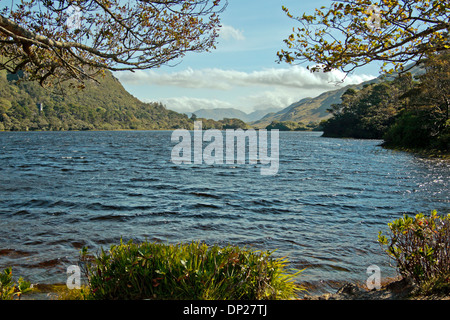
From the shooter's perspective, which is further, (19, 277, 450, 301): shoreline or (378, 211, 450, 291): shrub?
(378, 211, 450, 291): shrub

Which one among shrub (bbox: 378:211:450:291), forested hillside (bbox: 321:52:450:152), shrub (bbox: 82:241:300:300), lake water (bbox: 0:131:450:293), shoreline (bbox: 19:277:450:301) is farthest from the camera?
forested hillside (bbox: 321:52:450:152)

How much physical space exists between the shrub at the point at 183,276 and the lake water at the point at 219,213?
3.71 metres

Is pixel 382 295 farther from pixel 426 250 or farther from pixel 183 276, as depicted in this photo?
pixel 183 276

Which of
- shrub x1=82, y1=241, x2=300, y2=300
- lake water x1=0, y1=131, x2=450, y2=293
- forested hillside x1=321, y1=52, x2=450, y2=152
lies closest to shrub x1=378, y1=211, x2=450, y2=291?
shrub x1=82, y1=241, x2=300, y2=300

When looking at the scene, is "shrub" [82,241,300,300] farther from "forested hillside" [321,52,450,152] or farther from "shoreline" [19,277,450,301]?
"forested hillside" [321,52,450,152]

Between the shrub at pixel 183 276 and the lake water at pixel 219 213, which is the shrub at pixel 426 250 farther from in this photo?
the lake water at pixel 219 213

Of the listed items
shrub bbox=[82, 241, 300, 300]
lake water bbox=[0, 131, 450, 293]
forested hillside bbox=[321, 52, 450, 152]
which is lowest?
lake water bbox=[0, 131, 450, 293]

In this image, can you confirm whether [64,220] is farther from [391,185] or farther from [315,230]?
[391,185]

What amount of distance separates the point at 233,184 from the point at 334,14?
19.5 meters

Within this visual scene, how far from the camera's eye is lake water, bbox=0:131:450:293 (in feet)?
36.0

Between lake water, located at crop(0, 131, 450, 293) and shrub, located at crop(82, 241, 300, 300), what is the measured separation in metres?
3.71

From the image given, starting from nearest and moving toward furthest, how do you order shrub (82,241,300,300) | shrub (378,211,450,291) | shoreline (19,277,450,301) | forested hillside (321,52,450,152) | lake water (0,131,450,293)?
shrub (82,241,300,300) < shoreline (19,277,450,301) < shrub (378,211,450,291) < lake water (0,131,450,293) < forested hillside (321,52,450,152)

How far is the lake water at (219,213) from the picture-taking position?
11.0 metres

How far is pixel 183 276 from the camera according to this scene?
5.70 meters
